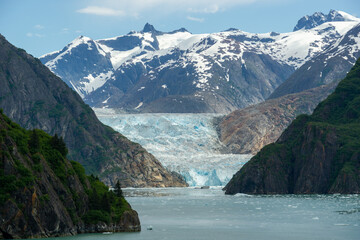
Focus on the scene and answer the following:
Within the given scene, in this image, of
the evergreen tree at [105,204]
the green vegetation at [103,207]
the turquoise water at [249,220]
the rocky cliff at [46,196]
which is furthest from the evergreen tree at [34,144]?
the turquoise water at [249,220]

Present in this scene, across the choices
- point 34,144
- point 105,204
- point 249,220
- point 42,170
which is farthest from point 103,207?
point 249,220

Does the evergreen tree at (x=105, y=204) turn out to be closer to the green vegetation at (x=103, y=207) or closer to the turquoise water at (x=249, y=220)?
the green vegetation at (x=103, y=207)

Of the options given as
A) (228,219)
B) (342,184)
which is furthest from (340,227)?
(342,184)

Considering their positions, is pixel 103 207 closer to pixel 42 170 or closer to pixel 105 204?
pixel 105 204

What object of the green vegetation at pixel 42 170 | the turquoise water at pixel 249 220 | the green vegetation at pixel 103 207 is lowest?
the turquoise water at pixel 249 220

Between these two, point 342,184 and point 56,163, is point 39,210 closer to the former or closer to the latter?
point 56,163

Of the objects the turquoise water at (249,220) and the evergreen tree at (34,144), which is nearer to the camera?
the evergreen tree at (34,144)

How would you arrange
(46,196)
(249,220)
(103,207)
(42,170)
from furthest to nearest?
(249,220)
(103,207)
(42,170)
(46,196)
